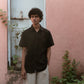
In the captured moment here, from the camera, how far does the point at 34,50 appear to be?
10.5 ft

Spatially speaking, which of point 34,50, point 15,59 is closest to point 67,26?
point 15,59

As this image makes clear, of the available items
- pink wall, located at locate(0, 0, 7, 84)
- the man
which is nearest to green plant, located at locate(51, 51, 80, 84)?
pink wall, located at locate(0, 0, 7, 84)

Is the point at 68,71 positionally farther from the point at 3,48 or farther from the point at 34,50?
the point at 34,50

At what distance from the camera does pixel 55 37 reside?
527 cm

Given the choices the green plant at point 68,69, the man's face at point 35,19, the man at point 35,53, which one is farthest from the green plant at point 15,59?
the man's face at point 35,19

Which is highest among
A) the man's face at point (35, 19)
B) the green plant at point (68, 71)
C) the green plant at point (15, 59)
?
the man's face at point (35, 19)

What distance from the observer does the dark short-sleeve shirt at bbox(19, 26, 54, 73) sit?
10.5 feet

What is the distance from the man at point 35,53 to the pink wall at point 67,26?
196cm

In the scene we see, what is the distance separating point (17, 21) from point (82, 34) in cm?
173

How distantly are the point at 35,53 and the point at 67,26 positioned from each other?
7.39 ft

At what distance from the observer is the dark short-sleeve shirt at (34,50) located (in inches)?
126

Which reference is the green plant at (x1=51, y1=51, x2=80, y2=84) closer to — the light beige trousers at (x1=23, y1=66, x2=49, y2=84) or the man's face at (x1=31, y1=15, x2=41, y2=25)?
the light beige trousers at (x1=23, y1=66, x2=49, y2=84)

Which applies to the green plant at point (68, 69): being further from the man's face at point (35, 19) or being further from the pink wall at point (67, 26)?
the man's face at point (35, 19)

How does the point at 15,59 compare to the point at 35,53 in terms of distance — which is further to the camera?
the point at 15,59
